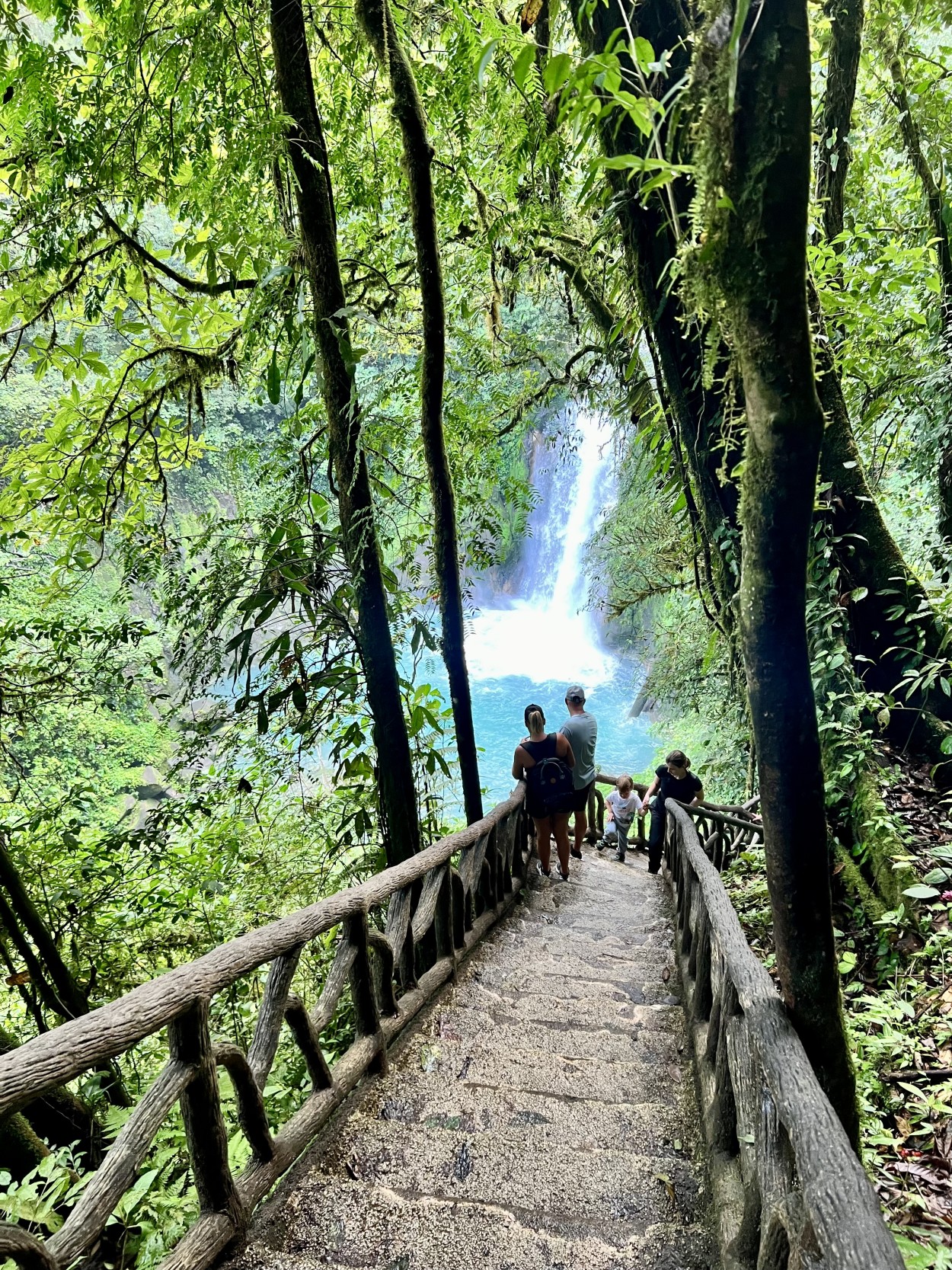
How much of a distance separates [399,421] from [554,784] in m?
3.21

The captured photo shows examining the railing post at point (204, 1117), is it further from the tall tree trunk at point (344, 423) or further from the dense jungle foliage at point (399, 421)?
the tall tree trunk at point (344, 423)

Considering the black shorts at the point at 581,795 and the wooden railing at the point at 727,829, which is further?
the black shorts at the point at 581,795

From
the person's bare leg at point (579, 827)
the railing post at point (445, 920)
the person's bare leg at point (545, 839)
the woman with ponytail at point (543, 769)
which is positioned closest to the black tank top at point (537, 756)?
the woman with ponytail at point (543, 769)

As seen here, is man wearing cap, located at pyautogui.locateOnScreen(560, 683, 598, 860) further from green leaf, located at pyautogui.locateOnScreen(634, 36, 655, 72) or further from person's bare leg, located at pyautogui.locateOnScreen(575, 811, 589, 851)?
green leaf, located at pyautogui.locateOnScreen(634, 36, 655, 72)

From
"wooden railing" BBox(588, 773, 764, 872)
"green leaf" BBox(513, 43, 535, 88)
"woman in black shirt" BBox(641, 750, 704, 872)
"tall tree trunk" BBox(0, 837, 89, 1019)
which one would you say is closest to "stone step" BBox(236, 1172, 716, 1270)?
"tall tree trunk" BBox(0, 837, 89, 1019)

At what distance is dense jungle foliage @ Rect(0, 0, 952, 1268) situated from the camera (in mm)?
2180

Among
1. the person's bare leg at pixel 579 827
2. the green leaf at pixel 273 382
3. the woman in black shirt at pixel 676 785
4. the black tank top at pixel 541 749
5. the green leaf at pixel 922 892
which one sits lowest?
the person's bare leg at pixel 579 827

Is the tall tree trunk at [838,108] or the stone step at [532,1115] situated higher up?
the tall tree trunk at [838,108]

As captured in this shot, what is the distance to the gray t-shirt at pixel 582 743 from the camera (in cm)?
570

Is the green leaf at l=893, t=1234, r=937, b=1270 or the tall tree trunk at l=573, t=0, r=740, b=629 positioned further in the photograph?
the tall tree trunk at l=573, t=0, r=740, b=629

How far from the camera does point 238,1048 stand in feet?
6.36

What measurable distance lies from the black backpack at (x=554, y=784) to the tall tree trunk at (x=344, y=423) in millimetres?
2210

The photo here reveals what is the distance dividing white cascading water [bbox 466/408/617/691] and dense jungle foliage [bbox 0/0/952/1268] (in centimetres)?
1561

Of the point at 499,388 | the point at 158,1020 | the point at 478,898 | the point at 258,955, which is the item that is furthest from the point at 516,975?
the point at 499,388
